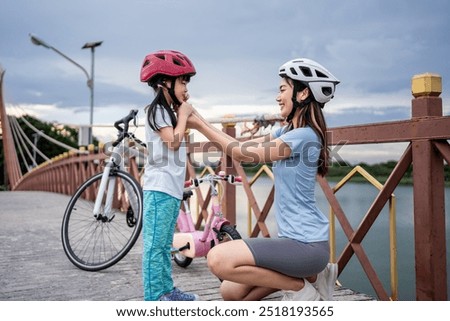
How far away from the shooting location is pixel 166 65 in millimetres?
2365

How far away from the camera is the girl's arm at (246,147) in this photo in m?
2.08

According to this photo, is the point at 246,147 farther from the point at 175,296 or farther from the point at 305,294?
the point at 175,296

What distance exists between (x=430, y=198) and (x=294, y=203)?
2.65ft

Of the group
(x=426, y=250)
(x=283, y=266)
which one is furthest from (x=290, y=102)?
(x=426, y=250)

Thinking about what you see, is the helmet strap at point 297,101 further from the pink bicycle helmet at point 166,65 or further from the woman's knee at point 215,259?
the woman's knee at point 215,259

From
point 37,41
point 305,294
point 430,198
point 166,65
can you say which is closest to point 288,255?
point 305,294

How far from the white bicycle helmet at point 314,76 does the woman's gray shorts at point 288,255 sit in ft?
2.00

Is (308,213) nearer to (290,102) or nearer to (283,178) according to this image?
(283,178)

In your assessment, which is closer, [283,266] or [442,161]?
[283,266]

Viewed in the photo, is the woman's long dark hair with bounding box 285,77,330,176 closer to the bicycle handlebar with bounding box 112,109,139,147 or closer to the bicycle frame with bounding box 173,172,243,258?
the bicycle frame with bounding box 173,172,243,258

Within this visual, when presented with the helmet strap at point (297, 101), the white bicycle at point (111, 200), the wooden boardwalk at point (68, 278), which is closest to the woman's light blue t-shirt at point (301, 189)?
the helmet strap at point (297, 101)

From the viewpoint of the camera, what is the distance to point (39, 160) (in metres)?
45.5

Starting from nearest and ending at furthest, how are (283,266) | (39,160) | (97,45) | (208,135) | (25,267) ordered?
(283,266)
(208,135)
(25,267)
(97,45)
(39,160)
